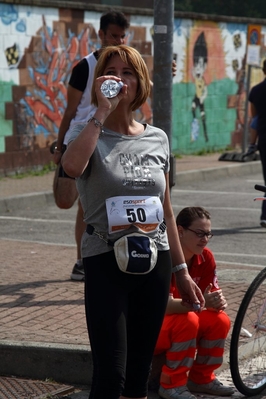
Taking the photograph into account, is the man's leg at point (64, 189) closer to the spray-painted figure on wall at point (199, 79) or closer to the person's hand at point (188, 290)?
the person's hand at point (188, 290)

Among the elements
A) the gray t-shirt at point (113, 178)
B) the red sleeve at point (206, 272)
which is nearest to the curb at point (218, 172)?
the red sleeve at point (206, 272)

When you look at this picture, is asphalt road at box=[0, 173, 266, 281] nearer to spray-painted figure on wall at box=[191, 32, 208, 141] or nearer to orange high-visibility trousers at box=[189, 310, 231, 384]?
orange high-visibility trousers at box=[189, 310, 231, 384]

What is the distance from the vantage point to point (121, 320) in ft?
11.4

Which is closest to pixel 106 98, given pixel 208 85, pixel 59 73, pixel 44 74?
pixel 44 74

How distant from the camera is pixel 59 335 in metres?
5.16

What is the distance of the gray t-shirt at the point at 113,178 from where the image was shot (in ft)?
11.5

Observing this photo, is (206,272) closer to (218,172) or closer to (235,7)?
(218,172)

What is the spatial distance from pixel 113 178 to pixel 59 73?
11.6m

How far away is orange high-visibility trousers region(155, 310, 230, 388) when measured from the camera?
4504 mm

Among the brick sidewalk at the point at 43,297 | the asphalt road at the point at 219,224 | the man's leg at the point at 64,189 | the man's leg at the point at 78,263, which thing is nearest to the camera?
the brick sidewalk at the point at 43,297

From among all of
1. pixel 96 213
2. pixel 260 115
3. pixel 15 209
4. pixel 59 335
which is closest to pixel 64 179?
pixel 59 335

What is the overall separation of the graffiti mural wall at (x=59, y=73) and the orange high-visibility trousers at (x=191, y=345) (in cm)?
955

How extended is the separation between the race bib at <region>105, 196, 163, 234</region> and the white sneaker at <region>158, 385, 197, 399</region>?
1338 millimetres

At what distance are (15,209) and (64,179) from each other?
17.1 feet
